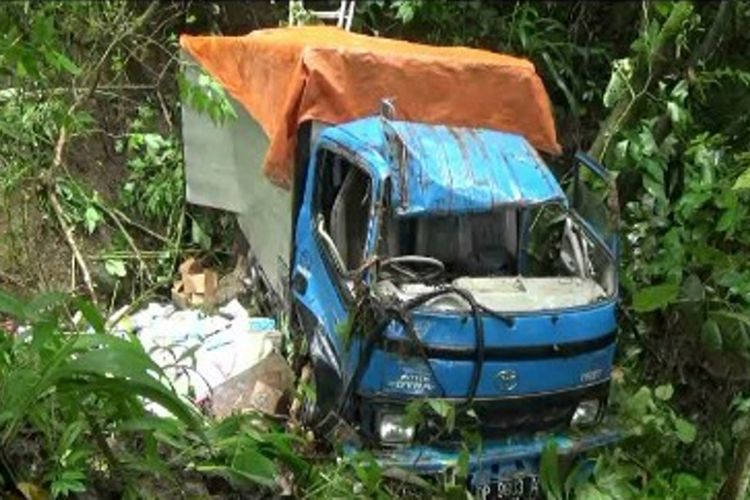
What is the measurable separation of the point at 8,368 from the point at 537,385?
2.48 meters

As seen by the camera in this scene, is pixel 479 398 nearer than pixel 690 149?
Yes

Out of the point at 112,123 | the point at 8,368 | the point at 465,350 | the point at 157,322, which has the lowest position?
the point at 157,322

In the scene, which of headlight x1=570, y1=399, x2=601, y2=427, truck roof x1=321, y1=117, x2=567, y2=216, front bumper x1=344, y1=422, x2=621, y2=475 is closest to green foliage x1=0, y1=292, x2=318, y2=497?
front bumper x1=344, y1=422, x2=621, y2=475

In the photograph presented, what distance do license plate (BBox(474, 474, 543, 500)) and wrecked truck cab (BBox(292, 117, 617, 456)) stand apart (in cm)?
23

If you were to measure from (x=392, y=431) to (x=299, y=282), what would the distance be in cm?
138

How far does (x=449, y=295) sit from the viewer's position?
15.1 feet

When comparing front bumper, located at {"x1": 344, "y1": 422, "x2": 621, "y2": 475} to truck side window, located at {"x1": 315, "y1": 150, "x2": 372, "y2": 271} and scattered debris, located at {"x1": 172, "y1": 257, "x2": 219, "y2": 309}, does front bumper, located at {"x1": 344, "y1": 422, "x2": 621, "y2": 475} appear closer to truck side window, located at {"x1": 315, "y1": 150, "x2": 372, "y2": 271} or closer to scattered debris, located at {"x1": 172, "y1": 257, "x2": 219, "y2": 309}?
truck side window, located at {"x1": 315, "y1": 150, "x2": 372, "y2": 271}

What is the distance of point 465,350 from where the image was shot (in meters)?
4.49

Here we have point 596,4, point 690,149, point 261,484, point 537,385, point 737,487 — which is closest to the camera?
point 261,484

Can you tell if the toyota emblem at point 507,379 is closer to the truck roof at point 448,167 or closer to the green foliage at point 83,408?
the truck roof at point 448,167

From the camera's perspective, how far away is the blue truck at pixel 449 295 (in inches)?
177

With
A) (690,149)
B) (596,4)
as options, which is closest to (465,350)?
(690,149)

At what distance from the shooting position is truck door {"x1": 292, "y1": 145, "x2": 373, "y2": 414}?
491 centimetres

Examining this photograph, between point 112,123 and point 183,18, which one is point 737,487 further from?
point 183,18
